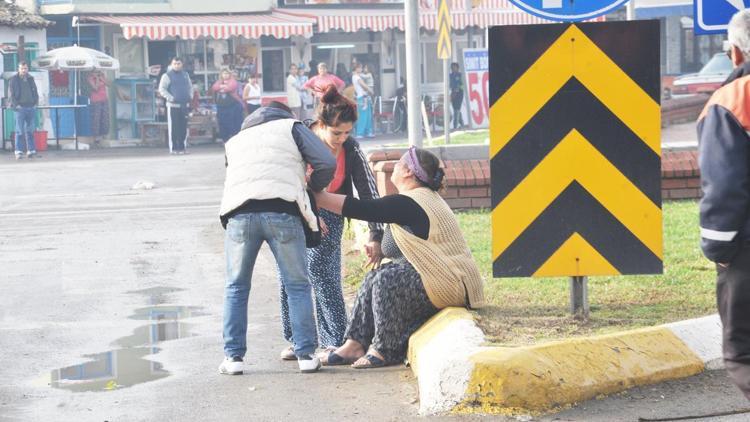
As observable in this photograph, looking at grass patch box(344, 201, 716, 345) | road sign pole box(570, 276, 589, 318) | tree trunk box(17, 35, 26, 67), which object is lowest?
grass patch box(344, 201, 716, 345)

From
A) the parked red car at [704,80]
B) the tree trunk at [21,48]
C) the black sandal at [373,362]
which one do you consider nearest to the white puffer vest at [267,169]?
the black sandal at [373,362]

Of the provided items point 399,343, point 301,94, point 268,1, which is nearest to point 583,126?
point 399,343

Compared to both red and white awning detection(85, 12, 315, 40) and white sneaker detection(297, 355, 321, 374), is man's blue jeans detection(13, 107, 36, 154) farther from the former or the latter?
white sneaker detection(297, 355, 321, 374)

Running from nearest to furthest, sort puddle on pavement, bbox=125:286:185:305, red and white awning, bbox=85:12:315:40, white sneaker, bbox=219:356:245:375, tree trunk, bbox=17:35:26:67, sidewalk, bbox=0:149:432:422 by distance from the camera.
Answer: sidewalk, bbox=0:149:432:422
white sneaker, bbox=219:356:245:375
puddle on pavement, bbox=125:286:185:305
tree trunk, bbox=17:35:26:67
red and white awning, bbox=85:12:315:40

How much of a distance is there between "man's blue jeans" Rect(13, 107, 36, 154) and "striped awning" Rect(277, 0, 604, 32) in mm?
10573

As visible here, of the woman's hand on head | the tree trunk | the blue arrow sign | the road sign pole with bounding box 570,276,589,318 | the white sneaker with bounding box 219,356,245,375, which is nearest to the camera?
the blue arrow sign

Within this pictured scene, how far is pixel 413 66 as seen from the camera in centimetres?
1265

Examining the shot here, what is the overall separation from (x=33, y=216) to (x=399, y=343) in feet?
33.6

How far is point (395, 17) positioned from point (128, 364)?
106ft

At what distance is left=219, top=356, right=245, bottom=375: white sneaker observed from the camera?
7.53 meters

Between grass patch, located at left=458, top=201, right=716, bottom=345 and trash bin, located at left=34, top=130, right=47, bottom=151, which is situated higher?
grass patch, located at left=458, top=201, right=716, bottom=345

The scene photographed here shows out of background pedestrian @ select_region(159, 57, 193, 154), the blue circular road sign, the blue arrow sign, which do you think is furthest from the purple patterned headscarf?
background pedestrian @ select_region(159, 57, 193, 154)

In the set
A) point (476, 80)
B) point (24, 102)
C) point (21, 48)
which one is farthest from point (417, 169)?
point (21, 48)

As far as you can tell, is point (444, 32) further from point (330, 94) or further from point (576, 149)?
point (576, 149)
